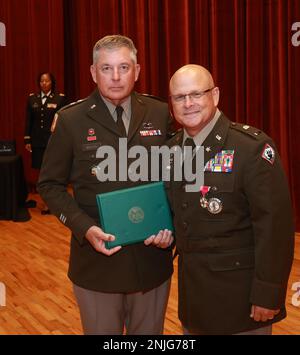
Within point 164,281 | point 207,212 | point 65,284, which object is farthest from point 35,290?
point 207,212

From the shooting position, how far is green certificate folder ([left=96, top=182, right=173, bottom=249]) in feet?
5.27

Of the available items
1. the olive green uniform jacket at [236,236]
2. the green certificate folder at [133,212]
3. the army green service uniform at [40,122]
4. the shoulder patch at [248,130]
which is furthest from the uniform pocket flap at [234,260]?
the army green service uniform at [40,122]

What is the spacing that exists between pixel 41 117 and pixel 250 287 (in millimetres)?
4808

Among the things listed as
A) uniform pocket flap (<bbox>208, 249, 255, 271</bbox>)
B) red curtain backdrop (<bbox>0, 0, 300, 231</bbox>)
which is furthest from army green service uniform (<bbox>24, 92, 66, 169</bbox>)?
uniform pocket flap (<bbox>208, 249, 255, 271</bbox>)

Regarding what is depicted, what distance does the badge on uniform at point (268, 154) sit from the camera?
4.75 ft

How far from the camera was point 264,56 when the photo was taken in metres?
4.82

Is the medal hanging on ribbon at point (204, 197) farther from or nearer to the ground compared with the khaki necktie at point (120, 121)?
nearer to the ground

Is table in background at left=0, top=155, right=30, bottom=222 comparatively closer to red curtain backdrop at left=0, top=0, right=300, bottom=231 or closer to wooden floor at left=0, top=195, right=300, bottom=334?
wooden floor at left=0, top=195, right=300, bottom=334

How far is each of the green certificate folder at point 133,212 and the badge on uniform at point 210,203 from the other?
16 centimetres

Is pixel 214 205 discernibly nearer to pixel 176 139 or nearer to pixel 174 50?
pixel 176 139

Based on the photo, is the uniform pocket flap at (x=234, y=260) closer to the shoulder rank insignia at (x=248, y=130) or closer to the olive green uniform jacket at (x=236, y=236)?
the olive green uniform jacket at (x=236, y=236)
